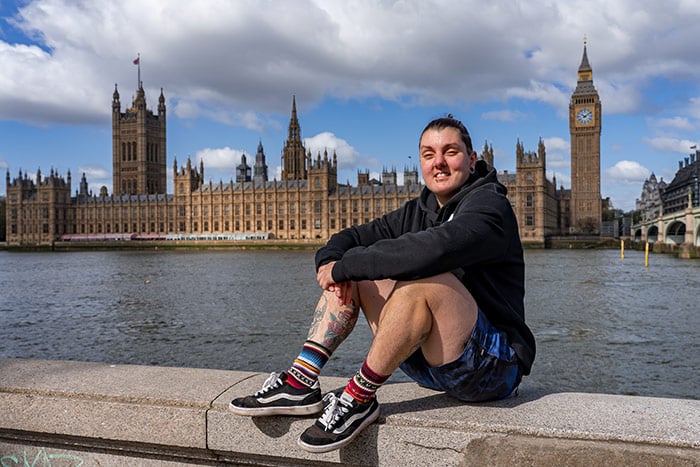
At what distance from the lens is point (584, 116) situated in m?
79.3

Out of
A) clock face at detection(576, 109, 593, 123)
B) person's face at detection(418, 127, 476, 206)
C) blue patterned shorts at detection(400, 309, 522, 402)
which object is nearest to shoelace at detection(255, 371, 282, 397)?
blue patterned shorts at detection(400, 309, 522, 402)

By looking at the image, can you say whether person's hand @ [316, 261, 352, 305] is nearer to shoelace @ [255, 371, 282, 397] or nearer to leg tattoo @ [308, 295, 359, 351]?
leg tattoo @ [308, 295, 359, 351]

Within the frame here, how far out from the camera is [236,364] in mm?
8180

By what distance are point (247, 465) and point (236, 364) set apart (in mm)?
6134

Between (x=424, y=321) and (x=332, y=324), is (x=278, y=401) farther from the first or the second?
(x=424, y=321)

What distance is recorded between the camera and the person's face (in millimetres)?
2650

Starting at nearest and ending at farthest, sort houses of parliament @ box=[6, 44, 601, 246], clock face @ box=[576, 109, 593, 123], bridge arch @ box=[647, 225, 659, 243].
→ bridge arch @ box=[647, 225, 659, 243], houses of parliament @ box=[6, 44, 601, 246], clock face @ box=[576, 109, 593, 123]

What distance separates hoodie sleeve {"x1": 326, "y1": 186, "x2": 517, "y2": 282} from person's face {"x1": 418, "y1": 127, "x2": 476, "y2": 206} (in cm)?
26

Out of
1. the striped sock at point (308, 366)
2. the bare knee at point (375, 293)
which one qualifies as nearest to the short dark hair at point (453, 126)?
the bare knee at point (375, 293)

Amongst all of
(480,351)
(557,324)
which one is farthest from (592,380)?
(480,351)

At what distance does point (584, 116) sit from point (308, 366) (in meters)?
84.1

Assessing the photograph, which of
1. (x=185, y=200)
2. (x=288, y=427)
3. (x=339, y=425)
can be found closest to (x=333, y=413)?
(x=339, y=425)

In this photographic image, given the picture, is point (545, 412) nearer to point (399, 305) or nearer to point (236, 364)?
point (399, 305)

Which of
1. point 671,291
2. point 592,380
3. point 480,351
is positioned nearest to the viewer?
point 480,351
